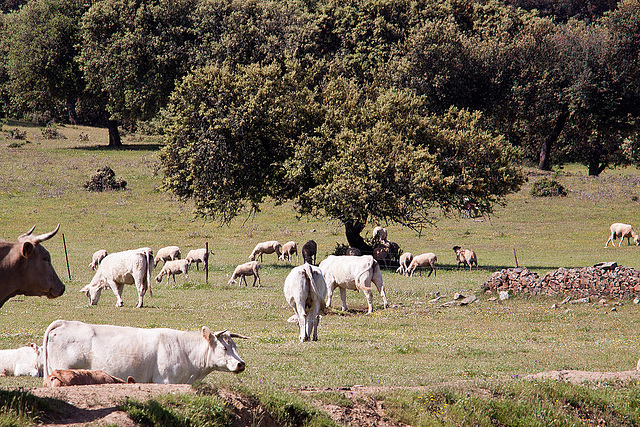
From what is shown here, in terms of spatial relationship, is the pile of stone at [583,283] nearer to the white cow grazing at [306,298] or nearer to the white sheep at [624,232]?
the white cow grazing at [306,298]

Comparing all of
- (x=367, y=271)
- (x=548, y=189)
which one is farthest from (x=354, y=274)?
(x=548, y=189)

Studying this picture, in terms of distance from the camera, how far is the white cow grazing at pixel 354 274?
23609mm

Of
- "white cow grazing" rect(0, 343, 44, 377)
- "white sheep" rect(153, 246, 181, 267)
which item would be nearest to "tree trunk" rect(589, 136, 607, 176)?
"white sheep" rect(153, 246, 181, 267)

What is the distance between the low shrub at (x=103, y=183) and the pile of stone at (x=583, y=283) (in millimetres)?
38967

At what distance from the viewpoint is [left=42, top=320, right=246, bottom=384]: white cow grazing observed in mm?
10930

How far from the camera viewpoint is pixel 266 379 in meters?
12.6

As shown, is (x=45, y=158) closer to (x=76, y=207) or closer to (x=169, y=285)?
(x=76, y=207)

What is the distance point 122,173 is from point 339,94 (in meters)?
28.4

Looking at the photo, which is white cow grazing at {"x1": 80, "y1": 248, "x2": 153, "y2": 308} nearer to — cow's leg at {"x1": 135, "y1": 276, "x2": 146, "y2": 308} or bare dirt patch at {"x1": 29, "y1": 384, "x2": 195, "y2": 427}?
cow's leg at {"x1": 135, "y1": 276, "x2": 146, "y2": 308}

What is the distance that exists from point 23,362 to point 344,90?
28.9m

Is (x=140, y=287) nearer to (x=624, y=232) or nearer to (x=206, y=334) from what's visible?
(x=206, y=334)

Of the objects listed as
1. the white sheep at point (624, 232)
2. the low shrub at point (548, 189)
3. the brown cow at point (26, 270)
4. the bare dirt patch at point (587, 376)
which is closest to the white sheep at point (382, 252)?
the white sheep at point (624, 232)

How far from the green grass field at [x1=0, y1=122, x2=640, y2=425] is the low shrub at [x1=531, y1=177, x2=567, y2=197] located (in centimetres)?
99

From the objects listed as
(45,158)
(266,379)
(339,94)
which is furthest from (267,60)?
(266,379)
